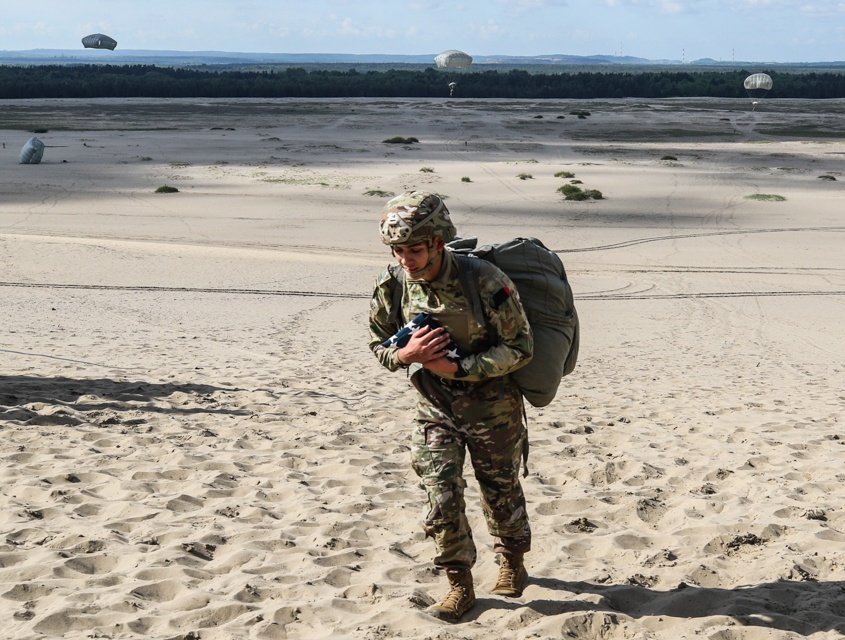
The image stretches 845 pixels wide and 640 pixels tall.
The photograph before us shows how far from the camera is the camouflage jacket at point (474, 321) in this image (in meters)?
3.91

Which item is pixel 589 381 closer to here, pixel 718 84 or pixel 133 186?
pixel 133 186

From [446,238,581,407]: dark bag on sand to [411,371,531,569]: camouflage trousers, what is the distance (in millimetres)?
116

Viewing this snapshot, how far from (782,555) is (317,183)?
26.6 m

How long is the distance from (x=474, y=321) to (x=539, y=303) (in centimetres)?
35

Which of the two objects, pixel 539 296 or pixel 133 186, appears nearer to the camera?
pixel 539 296

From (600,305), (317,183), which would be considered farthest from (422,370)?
(317,183)

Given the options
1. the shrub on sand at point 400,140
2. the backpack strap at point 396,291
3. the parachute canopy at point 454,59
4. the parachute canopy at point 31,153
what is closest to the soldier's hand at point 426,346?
the backpack strap at point 396,291

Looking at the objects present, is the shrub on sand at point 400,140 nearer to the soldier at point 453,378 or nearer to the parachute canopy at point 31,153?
the parachute canopy at point 31,153

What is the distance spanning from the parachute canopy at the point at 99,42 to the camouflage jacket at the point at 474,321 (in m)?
108

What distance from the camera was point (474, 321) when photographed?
3.99m

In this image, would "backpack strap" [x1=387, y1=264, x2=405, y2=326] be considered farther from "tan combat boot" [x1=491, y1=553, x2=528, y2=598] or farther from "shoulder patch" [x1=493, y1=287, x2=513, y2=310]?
"tan combat boot" [x1=491, y1=553, x2=528, y2=598]

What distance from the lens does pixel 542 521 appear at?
17.9 feet

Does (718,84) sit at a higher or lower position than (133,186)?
higher

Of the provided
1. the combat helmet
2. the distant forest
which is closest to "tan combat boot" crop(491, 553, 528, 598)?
the combat helmet
